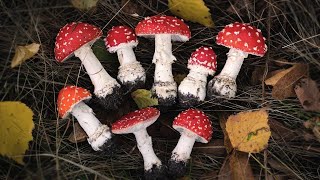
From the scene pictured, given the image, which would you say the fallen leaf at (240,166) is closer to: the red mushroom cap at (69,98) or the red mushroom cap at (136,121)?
the red mushroom cap at (136,121)

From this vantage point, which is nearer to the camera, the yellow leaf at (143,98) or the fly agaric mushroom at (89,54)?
the fly agaric mushroom at (89,54)

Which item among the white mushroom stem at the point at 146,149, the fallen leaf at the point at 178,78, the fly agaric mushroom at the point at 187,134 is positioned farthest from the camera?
the fallen leaf at the point at 178,78

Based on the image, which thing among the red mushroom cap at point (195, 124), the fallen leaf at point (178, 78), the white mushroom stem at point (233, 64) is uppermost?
the white mushroom stem at point (233, 64)

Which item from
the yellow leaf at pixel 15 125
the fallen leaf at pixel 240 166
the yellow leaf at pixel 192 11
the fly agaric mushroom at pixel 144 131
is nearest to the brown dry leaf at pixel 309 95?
the fallen leaf at pixel 240 166

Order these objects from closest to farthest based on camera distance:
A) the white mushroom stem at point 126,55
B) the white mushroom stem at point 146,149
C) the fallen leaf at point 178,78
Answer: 1. the white mushroom stem at point 146,149
2. the white mushroom stem at point 126,55
3. the fallen leaf at point 178,78

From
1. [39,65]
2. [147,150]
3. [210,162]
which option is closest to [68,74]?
[39,65]

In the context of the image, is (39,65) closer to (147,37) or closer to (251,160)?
(147,37)

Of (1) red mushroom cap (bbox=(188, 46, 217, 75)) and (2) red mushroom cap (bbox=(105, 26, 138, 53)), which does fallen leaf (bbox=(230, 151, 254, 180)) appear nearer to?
(1) red mushroom cap (bbox=(188, 46, 217, 75))

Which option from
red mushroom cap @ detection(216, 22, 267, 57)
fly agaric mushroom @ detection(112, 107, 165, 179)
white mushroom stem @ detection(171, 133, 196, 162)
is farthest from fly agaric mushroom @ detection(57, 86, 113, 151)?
red mushroom cap @ detection(216, 22, 267, 57)
